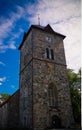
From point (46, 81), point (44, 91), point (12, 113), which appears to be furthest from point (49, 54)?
point (12, 113)

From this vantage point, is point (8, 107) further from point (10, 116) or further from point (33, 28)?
point (33, 28)

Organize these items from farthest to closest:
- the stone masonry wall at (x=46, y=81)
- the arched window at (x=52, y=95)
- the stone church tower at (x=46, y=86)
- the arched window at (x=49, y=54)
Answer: the arched window at (x=49, y=54) → the arched window at (x=52, y=95) → the stone church tower at (x=46, y=86) → the stone masonry wall at (x=46, y=81)

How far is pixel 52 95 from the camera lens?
16406 mm

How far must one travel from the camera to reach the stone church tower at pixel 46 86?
575 inches

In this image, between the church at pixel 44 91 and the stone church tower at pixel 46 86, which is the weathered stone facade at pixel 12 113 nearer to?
the church at pixel 44 91

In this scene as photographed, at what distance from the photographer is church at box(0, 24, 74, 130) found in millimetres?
14688

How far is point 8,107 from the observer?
18.6m

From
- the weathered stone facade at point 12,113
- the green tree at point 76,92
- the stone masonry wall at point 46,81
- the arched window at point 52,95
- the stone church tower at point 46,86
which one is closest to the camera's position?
the stone masonry wall at point 46,81

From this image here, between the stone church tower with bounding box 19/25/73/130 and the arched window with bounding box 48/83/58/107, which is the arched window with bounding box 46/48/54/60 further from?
the arched window with bounding box 48/83/58/107

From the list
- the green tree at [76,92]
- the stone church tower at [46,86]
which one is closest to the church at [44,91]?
the stone church tower at [46,86]

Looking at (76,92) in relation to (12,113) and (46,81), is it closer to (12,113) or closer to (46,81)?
(46,81)

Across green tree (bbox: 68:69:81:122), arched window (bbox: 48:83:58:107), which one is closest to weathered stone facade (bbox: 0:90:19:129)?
arched window (bbox: 48:83:58:107)

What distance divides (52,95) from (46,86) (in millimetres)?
1377

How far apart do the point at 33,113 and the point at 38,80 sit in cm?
377
